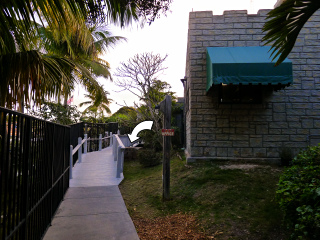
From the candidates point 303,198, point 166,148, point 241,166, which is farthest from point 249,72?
point 303,198

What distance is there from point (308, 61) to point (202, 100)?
11.3 ft

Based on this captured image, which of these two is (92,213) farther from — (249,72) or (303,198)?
(249,72)

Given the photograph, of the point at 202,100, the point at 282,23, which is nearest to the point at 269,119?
the point at 202,100

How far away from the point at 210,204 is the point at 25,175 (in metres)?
3.62

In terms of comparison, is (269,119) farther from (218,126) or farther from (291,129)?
(218,126)

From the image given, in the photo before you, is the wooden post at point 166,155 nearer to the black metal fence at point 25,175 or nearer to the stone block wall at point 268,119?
the stone block wall at point 268,119

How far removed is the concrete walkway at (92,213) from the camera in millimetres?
4133

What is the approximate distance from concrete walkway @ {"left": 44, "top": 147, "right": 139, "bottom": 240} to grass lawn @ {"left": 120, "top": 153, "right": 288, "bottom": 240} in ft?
1.08

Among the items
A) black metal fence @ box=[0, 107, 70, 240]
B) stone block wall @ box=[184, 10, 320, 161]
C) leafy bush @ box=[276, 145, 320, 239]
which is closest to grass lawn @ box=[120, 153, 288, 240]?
stone block wall @ box=[184, 10, 320, 161]

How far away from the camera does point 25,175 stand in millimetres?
2830

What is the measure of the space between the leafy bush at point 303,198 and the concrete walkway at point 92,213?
2238 millimetres

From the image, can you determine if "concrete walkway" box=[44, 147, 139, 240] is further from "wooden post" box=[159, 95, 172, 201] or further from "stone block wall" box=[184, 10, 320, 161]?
"stone block wall" box=[184, 10, 320, 161]

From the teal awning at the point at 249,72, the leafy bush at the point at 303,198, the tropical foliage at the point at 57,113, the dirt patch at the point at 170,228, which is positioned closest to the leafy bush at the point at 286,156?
the teal awning at the point at 249,72

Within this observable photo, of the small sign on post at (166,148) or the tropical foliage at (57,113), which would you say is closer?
the small sign on post at (166,148)
